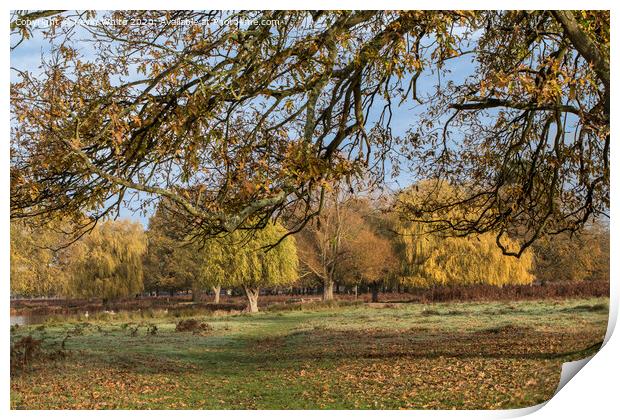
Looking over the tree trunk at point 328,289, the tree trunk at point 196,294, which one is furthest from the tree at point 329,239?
the tree trunk at point 196,294

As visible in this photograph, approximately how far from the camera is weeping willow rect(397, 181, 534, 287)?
8.20 meters

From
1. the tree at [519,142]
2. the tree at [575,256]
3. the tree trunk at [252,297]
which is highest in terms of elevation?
the tree at [519,142]

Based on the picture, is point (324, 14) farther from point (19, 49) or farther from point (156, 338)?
point (156, 338)

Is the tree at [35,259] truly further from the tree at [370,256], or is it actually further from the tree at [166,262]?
the tree at [370,256]

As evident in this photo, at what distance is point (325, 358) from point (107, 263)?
253 centimetres

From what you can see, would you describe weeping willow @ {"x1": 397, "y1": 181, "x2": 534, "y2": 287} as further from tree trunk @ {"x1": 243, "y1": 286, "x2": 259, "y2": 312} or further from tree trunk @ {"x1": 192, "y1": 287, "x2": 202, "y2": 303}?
tree trunk @ {"x1": 192, "y1": 287, "x2": 202, "y2": 303}

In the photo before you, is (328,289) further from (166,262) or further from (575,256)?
(575,256)

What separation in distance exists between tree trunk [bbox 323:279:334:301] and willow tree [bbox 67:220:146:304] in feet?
6.54

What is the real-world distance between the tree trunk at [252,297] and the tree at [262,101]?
1038 millimetres

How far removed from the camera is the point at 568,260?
8.24 metres

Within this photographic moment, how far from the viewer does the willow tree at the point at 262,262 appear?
7551 millimetres

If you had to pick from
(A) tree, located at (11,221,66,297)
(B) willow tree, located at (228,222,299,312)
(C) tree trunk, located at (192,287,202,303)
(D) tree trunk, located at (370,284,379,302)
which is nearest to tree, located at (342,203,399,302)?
(D) tree trunk, located at (370,284,379,302)
